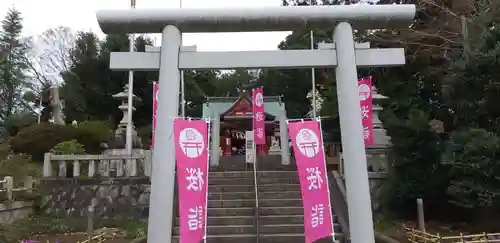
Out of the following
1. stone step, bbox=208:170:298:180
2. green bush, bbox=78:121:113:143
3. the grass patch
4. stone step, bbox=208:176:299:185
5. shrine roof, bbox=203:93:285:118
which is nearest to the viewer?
the grass patch

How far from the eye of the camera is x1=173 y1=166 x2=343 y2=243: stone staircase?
9266 mm

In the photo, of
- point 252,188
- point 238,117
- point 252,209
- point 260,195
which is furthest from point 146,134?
point 252,209

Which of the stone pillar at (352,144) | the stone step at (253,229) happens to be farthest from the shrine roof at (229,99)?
the stone pillar at (352,144)

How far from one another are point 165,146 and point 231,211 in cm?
437

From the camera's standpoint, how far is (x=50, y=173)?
41.6 feet

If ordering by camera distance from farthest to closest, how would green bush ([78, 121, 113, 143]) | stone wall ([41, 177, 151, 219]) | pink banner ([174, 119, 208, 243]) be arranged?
green bush ([78, 121, 113, 143]), stone wall ([41, 177, 151, 219]), pink banner ([174, 119, 208, 243])

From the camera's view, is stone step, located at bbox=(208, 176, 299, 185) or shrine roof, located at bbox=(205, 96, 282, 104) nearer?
stone step, located at bbox=(208, 176, 299, 185)

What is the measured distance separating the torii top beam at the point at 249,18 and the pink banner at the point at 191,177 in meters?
1.66

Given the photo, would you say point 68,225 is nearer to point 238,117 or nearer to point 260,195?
point 260,195

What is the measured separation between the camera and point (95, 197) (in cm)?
1233

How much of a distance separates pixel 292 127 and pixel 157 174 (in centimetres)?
213

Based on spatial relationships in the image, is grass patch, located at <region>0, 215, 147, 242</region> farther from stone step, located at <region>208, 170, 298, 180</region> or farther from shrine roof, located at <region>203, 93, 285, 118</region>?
shrine roof, located at <region>203, 93, 285, 118</region>

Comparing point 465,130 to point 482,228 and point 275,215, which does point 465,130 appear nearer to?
point 482,228

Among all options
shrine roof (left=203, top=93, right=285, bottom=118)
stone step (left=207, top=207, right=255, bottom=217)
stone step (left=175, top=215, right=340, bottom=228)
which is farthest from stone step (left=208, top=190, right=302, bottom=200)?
shrine roof (left=203, top=93, right=285, bottom=118)
